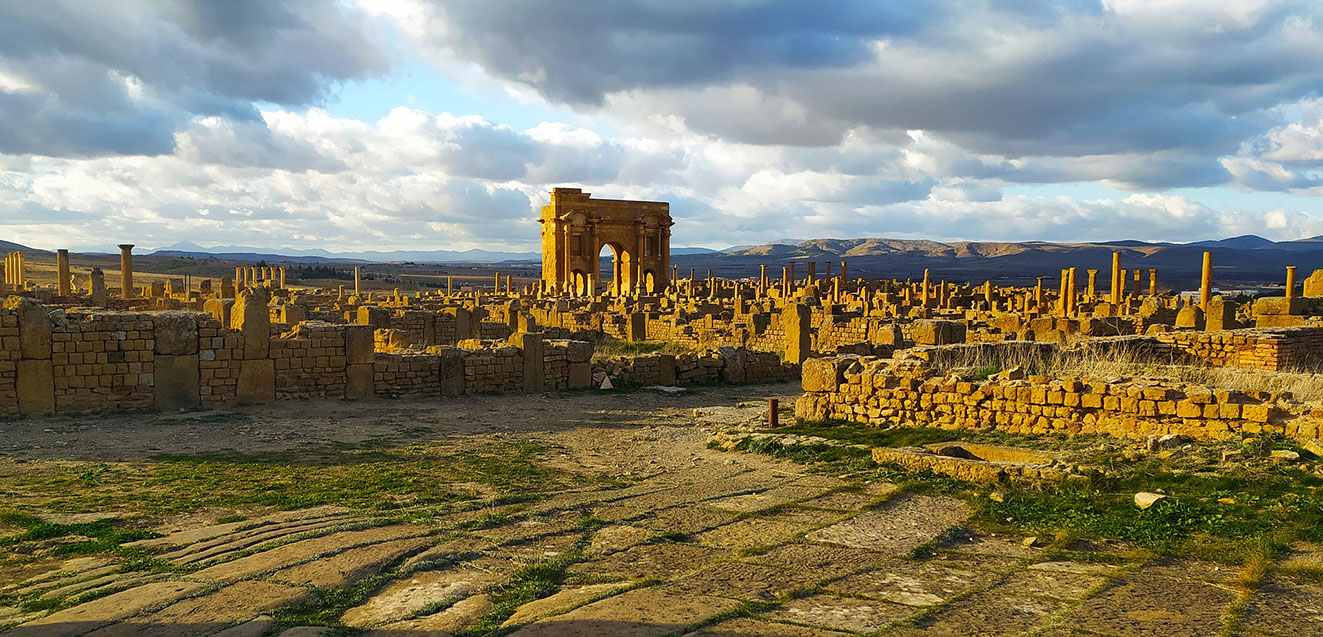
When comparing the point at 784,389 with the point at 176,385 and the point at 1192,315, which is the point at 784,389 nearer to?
the point at 1192,315

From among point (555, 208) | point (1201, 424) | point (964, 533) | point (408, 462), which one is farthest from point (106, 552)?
point (555, 208)

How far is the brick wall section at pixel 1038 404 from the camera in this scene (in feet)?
25.9

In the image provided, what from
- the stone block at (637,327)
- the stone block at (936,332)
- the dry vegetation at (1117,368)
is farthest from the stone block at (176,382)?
the stone block at (637,327)

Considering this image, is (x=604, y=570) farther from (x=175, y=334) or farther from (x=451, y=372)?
(x=451, y=372)

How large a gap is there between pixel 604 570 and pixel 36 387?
10614 mm

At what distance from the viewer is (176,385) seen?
13164mm

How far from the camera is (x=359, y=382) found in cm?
1462

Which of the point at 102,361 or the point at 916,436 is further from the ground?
the point at 102,361

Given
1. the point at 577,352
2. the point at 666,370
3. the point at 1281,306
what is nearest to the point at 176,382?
the point at 577,352

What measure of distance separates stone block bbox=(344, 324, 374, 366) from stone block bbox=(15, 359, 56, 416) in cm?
391

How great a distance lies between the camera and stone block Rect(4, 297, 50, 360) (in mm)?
12141

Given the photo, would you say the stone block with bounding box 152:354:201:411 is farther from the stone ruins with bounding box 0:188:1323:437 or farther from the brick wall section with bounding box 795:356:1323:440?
the brick wall section with bounding box 795:356:1323:440

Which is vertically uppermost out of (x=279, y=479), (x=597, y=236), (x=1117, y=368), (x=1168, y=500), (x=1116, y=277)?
(x=597, y=236)

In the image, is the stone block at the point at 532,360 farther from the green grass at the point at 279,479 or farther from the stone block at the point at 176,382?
the green grass at the point at 279,479
